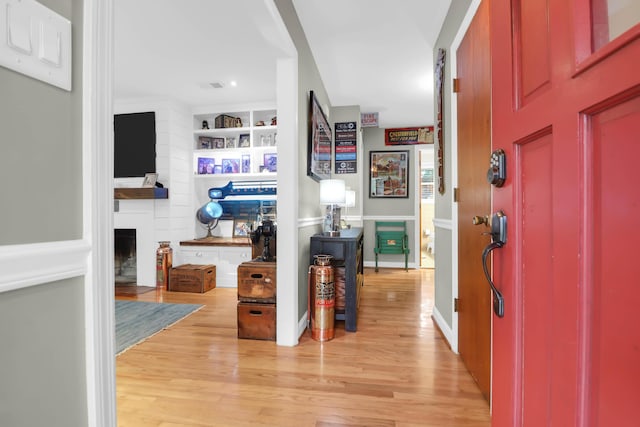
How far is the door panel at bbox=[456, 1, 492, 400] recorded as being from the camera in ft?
5.09

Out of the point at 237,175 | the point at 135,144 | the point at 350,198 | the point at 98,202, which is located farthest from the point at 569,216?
the point at 135,144

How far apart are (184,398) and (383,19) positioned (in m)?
3.00

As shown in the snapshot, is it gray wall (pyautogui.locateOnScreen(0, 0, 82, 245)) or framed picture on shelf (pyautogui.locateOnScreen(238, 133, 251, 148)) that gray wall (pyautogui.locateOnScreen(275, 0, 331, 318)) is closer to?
framed picture on shelf (pyautogui.locateOnScreen(238, 133, 251, 148))

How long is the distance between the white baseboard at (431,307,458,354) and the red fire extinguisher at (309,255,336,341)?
876 millimetres

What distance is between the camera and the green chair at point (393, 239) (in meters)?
5.23

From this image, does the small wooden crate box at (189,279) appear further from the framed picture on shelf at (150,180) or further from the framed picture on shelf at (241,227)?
the framed picture on shelf at (150,180)

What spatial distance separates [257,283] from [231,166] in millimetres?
2476

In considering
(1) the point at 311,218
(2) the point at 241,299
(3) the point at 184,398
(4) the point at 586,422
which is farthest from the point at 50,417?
(1) the point at 311,218

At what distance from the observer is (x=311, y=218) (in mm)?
2846

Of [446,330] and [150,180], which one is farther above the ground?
[150,180]

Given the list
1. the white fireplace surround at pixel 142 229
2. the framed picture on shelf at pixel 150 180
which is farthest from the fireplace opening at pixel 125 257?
the framed picture on shelf at pixel 150 180

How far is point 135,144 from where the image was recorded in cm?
408

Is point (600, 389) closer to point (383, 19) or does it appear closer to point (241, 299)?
point (241, 299)

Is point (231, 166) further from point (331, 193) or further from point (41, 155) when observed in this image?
point (41, 155)
